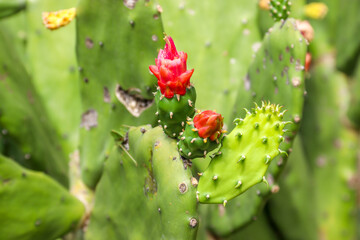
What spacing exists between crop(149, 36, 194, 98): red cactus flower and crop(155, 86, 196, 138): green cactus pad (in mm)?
14

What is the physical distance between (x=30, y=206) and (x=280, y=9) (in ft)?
2.69

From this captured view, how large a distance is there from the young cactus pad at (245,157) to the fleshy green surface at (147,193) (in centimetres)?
4

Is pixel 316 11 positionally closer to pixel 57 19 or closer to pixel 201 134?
pixel 57 19

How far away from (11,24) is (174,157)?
1.13 metres

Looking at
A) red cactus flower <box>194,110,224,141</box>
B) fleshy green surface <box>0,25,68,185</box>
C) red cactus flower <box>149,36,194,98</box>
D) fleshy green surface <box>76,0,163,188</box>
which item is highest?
red cactus flower <box>149,36,194,98</box>

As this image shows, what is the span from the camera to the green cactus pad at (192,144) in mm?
1044

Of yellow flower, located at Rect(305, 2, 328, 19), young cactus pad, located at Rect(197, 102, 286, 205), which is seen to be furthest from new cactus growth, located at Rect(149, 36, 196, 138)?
yellow flower, located at Rect(305, 2, 328, 19)

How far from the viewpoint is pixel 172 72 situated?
1.04m

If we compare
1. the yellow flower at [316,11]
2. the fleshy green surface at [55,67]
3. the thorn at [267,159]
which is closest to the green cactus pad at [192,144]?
the thorn at [267,159]

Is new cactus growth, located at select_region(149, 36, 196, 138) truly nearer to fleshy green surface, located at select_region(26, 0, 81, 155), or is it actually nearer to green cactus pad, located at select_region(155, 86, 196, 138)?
green cactus pad, located at select_region(155, 86, 196, 138)

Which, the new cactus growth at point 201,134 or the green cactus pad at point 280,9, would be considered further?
the green cactus pad at point 280,9

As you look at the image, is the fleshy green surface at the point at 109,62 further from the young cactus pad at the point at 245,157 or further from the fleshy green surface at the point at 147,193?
the young cactus pad at the point at 245,157

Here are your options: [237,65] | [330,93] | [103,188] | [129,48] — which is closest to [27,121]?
[103,188]

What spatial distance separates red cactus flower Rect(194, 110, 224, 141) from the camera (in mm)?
1021
